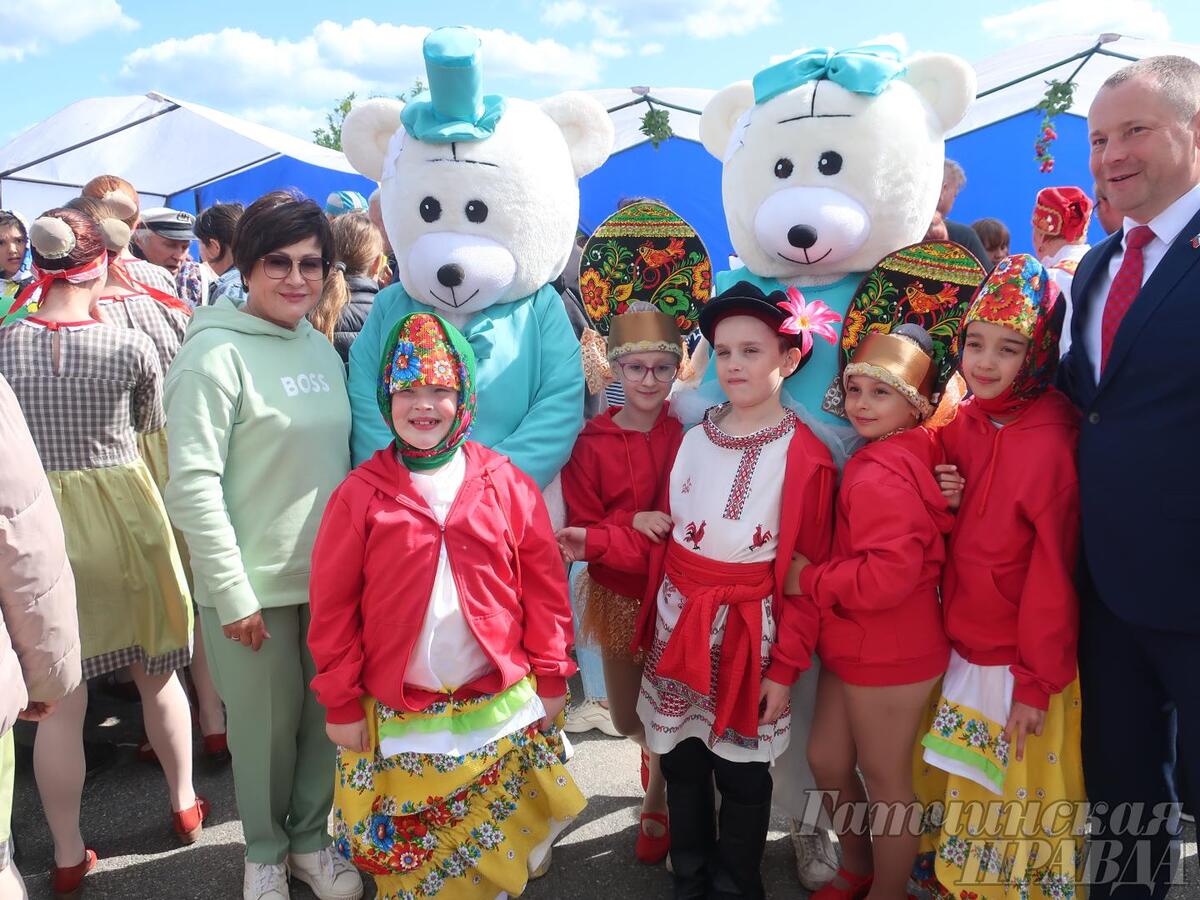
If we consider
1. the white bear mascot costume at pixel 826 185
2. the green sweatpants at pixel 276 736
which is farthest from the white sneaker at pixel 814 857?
the green sweatpants at pixel 276 736

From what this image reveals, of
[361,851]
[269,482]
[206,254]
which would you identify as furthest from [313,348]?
[206,254]

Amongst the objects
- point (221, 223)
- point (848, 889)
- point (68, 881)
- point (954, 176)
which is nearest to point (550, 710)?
point (848, 889)

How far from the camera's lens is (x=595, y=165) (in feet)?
9.64

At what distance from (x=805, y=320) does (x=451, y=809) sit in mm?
1565

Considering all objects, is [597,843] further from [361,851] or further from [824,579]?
[824,579]

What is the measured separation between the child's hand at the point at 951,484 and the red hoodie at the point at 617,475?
29.1 inches

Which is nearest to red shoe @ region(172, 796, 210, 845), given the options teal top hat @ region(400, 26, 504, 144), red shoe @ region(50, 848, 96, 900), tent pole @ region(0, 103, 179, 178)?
red shoe @ region(50, 848, 96, 900)

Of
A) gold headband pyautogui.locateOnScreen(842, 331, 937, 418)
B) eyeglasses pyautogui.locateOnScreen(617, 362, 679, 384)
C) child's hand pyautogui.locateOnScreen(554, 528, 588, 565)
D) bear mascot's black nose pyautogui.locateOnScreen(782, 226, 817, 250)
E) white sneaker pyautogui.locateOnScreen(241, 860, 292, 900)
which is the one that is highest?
bear mascot's black nose pyautogui.locateOnScreen(782, 226, 817, 250)

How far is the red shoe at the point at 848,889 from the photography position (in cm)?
240

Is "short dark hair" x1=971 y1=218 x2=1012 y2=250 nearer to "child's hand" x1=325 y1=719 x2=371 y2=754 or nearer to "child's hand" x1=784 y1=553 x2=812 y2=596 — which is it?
"child's hand" x1=784 y1=553 x2=812 y2=596

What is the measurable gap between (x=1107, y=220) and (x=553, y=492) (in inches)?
73.9

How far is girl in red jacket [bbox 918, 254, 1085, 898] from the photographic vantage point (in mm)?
2004

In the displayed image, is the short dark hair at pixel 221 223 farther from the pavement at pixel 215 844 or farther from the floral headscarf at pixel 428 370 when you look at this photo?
the floral headscarf at pixel 428 370

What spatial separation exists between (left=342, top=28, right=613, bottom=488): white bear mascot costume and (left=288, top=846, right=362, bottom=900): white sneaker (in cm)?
121
